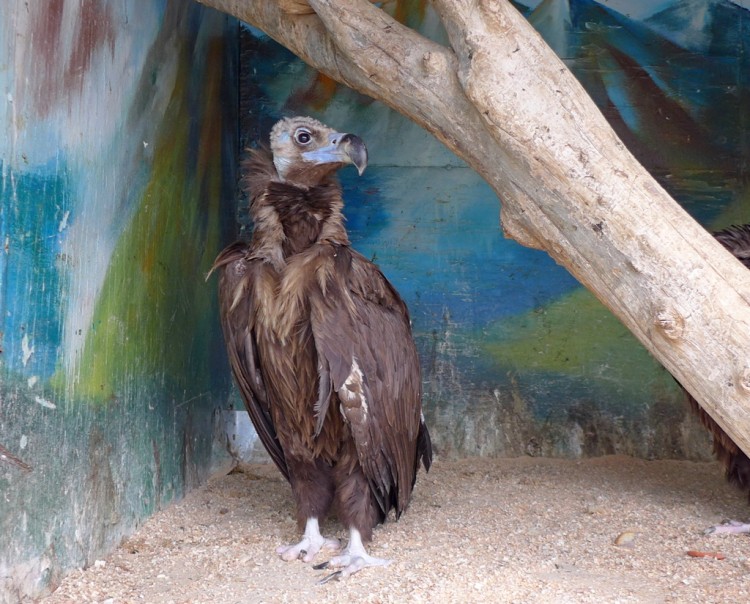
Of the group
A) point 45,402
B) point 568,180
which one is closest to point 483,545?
point 568,180

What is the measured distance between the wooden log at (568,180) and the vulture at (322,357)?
731 millimetres

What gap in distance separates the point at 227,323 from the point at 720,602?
2.27 m

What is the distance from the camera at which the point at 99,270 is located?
3.68m

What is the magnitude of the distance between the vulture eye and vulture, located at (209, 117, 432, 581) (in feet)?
0.23

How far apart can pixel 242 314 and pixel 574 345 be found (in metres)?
2.51

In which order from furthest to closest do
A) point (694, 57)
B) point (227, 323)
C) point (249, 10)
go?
point (694, 57) < point (249, 10) < point (227, 323)

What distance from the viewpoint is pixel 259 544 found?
408 centimetres

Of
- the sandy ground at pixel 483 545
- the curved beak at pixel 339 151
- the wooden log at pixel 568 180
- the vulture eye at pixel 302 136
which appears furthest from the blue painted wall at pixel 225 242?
the wooden log at pixel 568 180

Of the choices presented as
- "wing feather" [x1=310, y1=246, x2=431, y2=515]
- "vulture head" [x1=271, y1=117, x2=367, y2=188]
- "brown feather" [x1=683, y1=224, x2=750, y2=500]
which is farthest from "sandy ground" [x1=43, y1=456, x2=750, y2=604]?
"vulture head" [x1=271, y1=117, x2=367, y2=188]

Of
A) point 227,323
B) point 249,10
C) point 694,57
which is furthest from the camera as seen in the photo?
point 694,57

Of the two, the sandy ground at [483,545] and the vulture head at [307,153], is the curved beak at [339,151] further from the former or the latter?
the sandy ground at [483,545]

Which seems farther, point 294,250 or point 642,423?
point 642,423

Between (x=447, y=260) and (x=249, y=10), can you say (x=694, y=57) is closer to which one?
(x=447, y=260)

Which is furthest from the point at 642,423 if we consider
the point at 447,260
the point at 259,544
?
the point at 259,544
